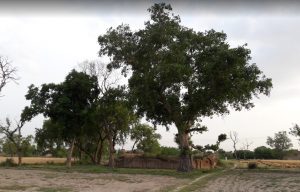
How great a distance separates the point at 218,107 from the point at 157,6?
12.1 m

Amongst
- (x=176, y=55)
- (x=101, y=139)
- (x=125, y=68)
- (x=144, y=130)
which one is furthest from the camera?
(x=144, y=130)

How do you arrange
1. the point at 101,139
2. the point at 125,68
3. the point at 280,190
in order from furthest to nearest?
1. the point at 101,139
2. the point at 125,68
3. the point at 280,190

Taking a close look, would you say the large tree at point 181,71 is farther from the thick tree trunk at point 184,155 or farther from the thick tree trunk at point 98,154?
the thick tree trunk at point 98,154

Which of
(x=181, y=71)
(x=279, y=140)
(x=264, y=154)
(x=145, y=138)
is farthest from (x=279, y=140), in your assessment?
(x=181, y=71)

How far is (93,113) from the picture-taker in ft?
170

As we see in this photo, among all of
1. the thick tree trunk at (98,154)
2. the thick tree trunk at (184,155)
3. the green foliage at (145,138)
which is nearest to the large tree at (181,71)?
the thick tree trunk at (184,155)

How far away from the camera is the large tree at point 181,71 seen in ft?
126

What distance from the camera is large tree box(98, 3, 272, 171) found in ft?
126

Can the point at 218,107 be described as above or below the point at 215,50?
below

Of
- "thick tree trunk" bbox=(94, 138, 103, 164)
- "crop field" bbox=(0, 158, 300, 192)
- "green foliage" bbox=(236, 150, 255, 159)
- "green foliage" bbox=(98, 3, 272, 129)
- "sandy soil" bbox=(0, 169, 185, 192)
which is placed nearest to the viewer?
"sandy soil" bbox=(0, 169, 185, 192)

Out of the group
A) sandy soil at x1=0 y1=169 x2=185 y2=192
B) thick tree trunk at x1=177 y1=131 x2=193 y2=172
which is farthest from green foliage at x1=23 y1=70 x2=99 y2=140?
sandy soil at x1=0 y1=169 x2=185 y2=192

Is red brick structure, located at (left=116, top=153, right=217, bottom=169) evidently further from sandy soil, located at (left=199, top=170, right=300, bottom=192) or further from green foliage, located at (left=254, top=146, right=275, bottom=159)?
green foliage, located at (left=254, top=146, right=275, bottom=159)

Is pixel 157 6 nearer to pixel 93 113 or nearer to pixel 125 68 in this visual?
Result: pixel 125 68

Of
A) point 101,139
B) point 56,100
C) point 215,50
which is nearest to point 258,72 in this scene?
point 215,50
